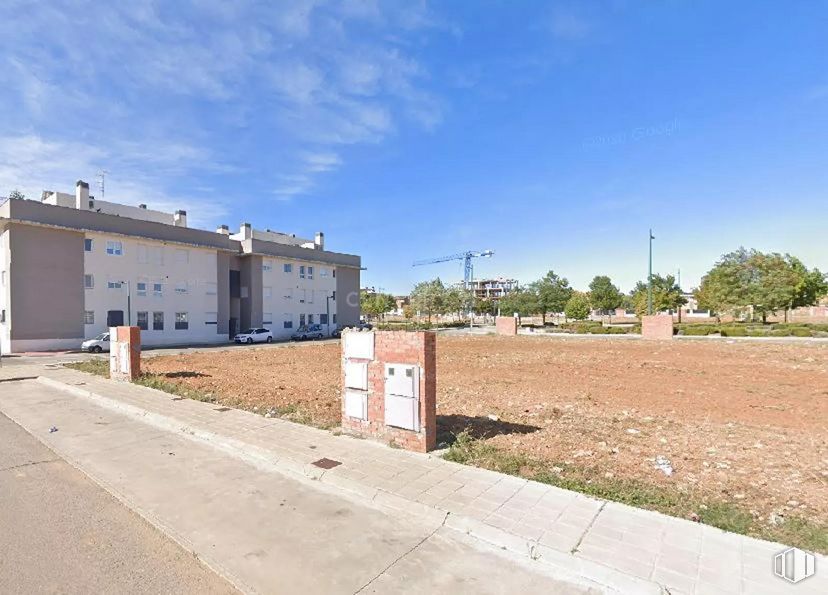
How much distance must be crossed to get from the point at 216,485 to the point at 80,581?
206cm

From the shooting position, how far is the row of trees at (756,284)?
44.2m

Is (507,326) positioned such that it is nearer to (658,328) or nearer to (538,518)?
(658,328)

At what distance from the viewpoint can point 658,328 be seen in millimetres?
34625

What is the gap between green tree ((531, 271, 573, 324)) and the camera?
65.3 meters

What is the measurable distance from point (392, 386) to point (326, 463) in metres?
1.53

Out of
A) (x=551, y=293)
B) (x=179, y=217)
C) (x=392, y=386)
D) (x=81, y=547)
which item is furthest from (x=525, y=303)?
(x=81, y=547)

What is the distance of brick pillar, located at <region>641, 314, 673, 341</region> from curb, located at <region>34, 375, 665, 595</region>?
3519cm

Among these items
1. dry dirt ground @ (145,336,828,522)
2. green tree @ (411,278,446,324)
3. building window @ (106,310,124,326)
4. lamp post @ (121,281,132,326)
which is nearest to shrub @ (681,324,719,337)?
dry dirt ground @ (145,336,828,522)

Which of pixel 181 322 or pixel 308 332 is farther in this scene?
pixel 308 332

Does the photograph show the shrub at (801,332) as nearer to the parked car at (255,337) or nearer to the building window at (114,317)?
the parked car at (255,337)

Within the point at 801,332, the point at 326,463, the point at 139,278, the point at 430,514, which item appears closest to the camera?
the point at 430,514

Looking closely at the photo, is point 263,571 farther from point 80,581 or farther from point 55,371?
point 55,371

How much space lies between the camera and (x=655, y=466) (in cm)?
591

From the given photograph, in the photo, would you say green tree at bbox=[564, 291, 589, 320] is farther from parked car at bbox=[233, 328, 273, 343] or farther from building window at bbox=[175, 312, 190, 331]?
building window at bbox=[175, 312, 190, 331]
